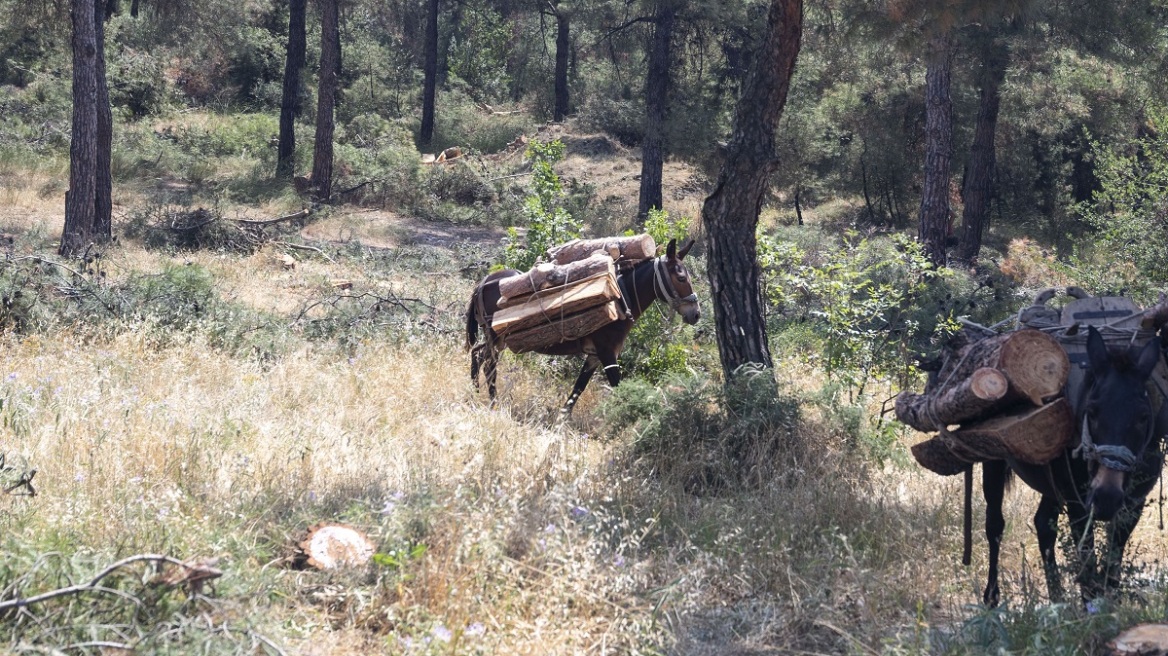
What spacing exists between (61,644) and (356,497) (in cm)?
209

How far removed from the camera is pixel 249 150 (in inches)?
1193

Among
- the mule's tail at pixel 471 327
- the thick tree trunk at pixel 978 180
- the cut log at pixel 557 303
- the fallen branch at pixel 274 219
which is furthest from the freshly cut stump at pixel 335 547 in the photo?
the thick tree trunk at pixel 978 180

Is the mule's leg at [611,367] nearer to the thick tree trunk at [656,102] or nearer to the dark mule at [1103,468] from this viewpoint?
the dark mule at [1103,468]

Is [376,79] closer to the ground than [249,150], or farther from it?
farther from it

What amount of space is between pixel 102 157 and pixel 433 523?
16.4m

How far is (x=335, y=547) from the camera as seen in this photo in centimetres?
482

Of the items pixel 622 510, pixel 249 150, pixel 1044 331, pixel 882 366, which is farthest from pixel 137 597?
pixel 249 150

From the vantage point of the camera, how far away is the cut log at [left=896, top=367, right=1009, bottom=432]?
4781 millimetres

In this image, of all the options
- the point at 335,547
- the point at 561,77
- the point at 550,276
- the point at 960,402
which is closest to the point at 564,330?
the point at 550,276

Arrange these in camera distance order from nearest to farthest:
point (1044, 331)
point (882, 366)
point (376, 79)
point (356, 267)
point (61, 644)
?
point (61, 644) → point (1044, 331) → point (882, 366) → point (356, 267) → point (376, 79)

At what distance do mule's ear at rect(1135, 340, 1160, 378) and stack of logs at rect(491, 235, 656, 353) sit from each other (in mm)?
4300

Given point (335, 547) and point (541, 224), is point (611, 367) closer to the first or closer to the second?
point (541, 224)

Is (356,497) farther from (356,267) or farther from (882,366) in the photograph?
(356,267)

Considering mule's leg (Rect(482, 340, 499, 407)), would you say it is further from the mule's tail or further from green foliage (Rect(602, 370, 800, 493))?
green foliage (Rect(602, 370, 800, 493))
